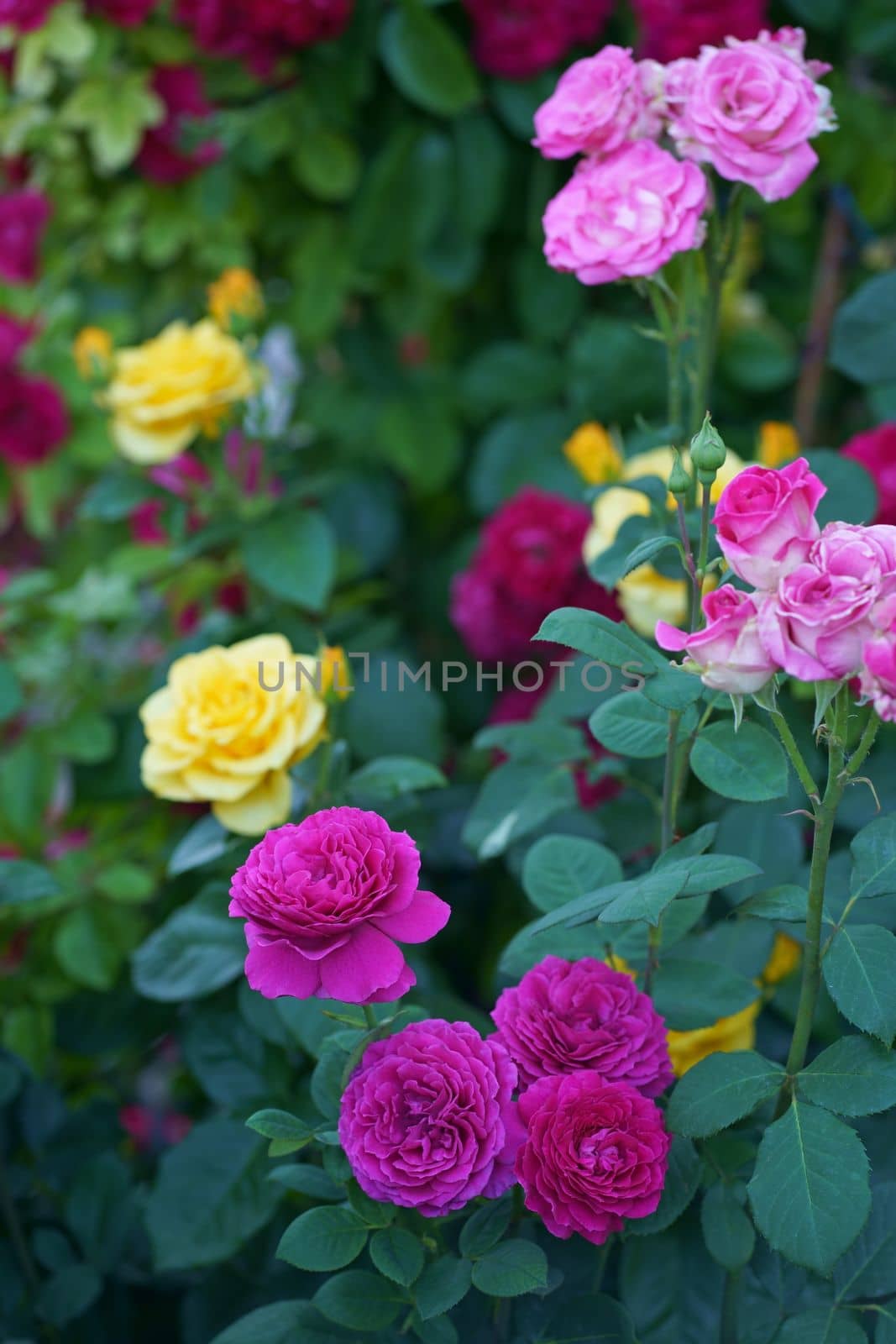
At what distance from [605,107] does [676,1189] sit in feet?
1.93

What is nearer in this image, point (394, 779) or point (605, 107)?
point (605, 107)

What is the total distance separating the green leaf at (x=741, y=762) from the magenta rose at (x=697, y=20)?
29.9 inches

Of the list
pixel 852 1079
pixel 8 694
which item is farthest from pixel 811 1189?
pixel 8 694

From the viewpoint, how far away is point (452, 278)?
1394 mm

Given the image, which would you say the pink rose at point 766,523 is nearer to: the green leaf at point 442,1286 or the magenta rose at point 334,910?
the magenta rose at point 334,910

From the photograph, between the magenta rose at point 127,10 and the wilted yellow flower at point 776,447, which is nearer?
the wilted yellow flower at point 776,447

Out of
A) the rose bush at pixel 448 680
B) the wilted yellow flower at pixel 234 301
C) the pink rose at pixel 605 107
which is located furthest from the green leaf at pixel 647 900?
the wilted yellow flower at pixel 234 301

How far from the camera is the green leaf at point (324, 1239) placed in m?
0.57

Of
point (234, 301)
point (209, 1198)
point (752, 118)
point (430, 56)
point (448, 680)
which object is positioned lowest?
point (448, 680)

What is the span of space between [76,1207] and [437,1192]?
1.50 ft

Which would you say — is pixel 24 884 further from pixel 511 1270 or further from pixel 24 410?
pixel 24 410

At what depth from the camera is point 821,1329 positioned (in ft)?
1.96

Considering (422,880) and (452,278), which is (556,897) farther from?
(452,278)

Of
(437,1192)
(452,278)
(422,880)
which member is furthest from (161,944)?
(452,278)
